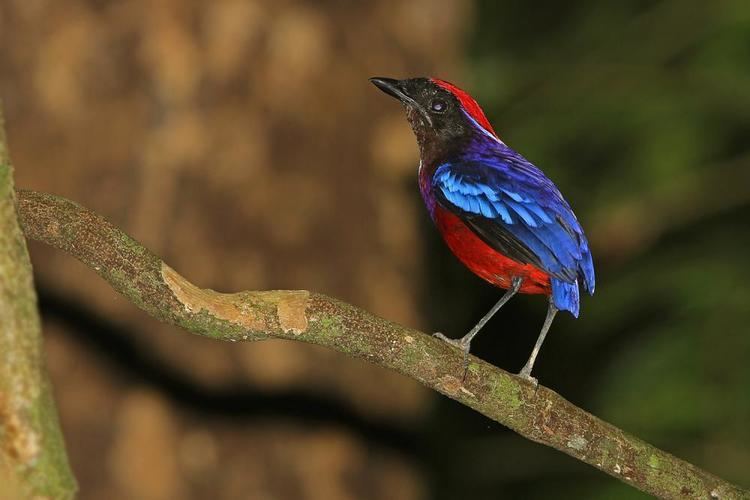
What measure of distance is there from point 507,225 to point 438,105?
37.2 inches

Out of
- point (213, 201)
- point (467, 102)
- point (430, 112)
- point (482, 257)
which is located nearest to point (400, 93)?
point (430, 112)

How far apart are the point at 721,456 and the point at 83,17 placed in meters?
6.18

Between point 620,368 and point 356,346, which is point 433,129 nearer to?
point 356,346

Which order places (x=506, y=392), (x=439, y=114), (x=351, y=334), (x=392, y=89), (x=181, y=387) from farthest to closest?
(x=181, y=387) → (x=392, y=89) → (x=439, y=114) → (x=506, y=392) → (x=351, y=334)

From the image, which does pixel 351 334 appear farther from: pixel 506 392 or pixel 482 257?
pixel 482 257

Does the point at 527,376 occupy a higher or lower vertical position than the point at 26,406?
higher

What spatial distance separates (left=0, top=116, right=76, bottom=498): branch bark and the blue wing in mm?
2239

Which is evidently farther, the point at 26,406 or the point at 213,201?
the point at 213,201

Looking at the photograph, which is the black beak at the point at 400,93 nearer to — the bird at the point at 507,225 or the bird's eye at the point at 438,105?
the bird's eye at the point at 438,105

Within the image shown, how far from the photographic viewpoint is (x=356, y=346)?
3879 mm

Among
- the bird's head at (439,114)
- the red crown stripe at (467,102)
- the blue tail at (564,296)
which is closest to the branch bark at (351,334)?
the blue tail at (564,296)

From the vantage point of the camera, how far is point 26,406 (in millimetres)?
2674

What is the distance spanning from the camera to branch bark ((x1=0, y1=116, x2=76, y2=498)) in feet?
8.65

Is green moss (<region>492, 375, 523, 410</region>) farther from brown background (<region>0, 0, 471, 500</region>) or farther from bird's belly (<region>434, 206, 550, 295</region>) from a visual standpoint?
brown background (<region>0, 0, 471, 500</region>)
